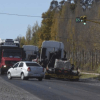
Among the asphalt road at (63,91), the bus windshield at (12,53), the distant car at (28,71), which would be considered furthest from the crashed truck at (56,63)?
the asphalt road at (63,91)

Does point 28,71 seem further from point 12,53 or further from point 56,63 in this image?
point 12,53

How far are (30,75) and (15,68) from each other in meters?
2.29

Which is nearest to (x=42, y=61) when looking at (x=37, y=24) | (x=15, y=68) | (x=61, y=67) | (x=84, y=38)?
(x=61, y=67)

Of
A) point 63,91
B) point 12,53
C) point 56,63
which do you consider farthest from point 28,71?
point 12,53

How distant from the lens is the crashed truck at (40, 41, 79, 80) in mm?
32719

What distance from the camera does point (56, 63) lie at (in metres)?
33.9

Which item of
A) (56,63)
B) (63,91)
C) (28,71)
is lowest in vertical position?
(63,91)

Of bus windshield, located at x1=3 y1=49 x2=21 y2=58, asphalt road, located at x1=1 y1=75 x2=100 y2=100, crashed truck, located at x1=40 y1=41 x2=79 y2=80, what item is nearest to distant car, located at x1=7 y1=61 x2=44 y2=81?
crashed truck, located at x1=40 y1=41 x2=79 y2=80

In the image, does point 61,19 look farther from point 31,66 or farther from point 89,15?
point 31,66

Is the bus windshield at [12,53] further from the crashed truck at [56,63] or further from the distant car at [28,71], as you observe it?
the distant car at [28,71]

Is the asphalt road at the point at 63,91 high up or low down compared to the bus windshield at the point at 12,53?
down

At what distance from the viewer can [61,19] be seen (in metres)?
75.3

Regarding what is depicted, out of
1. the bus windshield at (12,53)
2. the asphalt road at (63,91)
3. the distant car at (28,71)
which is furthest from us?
the bus windshield at (12,53)

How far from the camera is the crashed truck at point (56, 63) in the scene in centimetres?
3272
